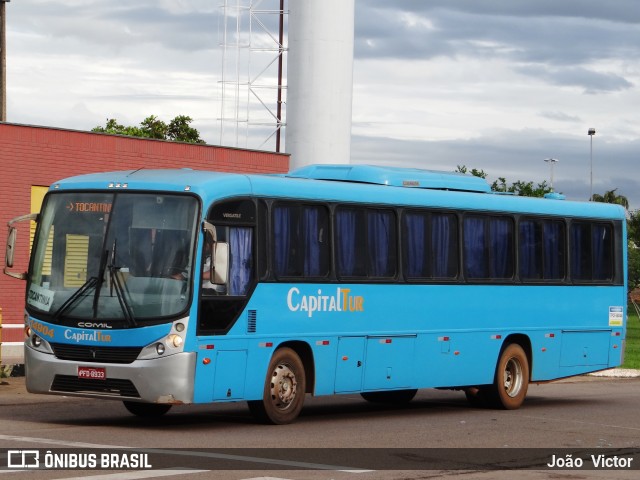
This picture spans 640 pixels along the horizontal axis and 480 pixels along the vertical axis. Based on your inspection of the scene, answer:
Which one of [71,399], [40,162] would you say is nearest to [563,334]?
[71,399]

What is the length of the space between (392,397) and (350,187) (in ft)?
14.8

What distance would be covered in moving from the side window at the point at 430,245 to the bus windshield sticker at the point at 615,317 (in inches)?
164

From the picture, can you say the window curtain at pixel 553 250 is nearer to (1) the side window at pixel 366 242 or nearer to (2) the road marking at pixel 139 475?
(1) the side window at pixel 366 242

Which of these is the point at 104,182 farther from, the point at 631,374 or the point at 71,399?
the point at 631,374

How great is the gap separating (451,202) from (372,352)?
290 centimetres

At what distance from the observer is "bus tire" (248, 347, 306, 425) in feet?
54.1

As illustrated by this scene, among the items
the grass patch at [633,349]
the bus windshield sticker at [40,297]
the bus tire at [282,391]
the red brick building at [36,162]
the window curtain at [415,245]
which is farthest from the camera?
the grass patch at [633,349]

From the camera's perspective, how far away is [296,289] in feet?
55.8

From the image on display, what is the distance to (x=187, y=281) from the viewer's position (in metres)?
15.5

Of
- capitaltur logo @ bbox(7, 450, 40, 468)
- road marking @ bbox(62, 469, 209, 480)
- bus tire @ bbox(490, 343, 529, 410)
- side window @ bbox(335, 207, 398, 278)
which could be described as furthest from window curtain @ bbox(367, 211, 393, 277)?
road marking @ bbox(62, 469, 209, 480)

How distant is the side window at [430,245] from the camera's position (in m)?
19.0

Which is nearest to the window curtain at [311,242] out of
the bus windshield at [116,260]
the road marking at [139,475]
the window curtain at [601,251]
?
the bus windshield at [116,260]

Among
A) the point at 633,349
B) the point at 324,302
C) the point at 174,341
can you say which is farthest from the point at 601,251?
the point at 633,349

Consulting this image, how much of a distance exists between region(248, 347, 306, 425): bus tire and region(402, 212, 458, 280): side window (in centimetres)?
269
